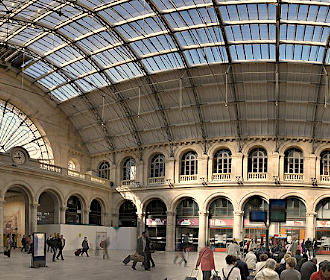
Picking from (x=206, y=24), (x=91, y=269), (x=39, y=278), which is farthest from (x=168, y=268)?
(x=206, y=24)

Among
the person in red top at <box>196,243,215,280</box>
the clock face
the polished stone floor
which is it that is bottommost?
the polished stone floor

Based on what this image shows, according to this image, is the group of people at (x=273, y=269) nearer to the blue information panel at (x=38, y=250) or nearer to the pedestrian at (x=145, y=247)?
the pedestrian at (x=145, y=247)

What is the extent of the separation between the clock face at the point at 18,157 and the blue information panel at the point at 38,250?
62.8ft

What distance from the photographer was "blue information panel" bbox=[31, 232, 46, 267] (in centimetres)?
2837

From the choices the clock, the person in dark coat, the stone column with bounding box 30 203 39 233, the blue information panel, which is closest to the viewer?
the person in dark coat

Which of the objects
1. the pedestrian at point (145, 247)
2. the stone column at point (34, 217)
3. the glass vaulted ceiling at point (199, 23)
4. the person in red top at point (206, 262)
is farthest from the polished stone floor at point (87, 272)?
the glass vaulted ceiling at point (199, 23)

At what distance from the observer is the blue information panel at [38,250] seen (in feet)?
93.1

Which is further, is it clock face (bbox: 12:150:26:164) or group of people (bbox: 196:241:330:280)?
clock face (bbox: 12:150:26:164)

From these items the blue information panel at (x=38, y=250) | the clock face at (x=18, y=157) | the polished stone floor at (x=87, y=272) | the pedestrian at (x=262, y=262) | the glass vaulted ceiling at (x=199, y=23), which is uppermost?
the glass vaulted ceiling at (x=199, y=23)

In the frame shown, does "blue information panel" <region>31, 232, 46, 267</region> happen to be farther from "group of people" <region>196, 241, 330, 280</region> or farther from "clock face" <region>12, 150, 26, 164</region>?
"clock face" <region>12, 150, 26, 164</region>

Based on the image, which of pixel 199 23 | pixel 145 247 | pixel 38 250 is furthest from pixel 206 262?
pixel 199 23

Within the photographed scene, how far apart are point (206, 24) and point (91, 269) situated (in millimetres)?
25056

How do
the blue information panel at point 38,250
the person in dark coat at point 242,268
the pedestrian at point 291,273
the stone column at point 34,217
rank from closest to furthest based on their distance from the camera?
the pedestrian at point 291,273 < the person in dark coat at point 242,268 < the blue information panel at point 38,250 < the stone column at point 34,217

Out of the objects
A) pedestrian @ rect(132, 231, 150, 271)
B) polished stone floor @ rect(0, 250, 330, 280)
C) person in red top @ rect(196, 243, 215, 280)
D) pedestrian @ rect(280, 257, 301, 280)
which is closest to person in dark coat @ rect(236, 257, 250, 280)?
pedestrian @ rect(280, 257, 301, 280)
